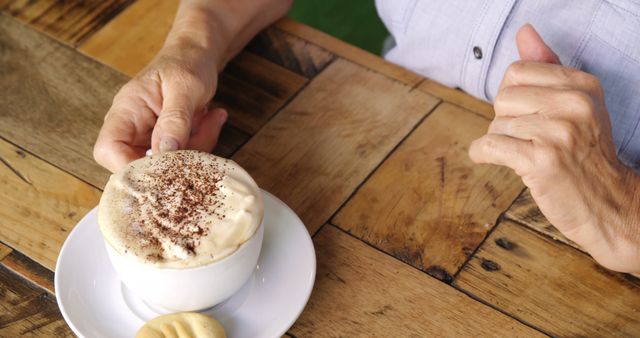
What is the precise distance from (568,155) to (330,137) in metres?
0.34

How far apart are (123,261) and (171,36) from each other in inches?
19.5

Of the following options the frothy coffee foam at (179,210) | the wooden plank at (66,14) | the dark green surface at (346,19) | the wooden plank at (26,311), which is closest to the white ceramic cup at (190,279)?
the frothy coffee foam at (179,210)

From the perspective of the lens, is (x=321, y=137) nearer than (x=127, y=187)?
No

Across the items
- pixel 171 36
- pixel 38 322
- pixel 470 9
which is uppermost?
pixel 470 9

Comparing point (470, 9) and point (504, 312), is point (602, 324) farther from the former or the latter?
point (470, 9)

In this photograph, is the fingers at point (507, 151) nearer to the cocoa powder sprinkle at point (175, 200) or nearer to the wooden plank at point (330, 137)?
the wooden plank at point (330, 137)

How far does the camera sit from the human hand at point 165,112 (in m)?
0.96

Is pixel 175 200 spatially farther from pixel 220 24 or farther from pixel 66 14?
pixel 66 14

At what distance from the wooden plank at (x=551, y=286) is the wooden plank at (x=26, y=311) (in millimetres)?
477

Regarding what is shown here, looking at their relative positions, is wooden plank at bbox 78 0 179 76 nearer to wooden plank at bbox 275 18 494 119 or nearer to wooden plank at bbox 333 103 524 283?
wooden plank at bbox 275 18 494 119

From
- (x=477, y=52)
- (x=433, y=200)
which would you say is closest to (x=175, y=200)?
(x=433, y=200)

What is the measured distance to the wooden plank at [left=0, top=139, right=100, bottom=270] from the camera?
0.92 metres

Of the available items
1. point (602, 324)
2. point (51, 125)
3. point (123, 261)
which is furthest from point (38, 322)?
point (602, 324)

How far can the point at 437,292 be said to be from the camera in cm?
88
